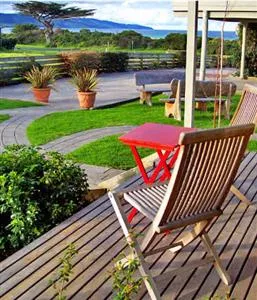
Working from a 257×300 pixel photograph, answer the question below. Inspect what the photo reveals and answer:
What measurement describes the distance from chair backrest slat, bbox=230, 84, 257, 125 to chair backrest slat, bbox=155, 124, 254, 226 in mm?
1937

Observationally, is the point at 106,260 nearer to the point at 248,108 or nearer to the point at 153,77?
the point at 248,108

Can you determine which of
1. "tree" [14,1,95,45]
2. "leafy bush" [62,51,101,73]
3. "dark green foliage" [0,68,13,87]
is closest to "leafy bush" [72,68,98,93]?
"dark green foliage" [0,68,13,87]

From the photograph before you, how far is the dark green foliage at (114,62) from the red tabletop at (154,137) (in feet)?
55.2

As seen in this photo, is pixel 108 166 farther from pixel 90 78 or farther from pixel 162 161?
pixel 90 78

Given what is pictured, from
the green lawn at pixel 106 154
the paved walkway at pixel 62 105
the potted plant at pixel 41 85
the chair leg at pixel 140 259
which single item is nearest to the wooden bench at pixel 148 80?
the paved walkway at pixel 62 105

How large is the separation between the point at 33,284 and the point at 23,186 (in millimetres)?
1093

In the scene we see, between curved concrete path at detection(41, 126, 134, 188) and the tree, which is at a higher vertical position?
the tree

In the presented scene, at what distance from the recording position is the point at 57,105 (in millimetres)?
11195

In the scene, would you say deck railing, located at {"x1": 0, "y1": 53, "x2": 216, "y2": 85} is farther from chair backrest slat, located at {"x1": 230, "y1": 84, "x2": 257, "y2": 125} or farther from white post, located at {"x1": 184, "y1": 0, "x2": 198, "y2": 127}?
chair backrest slat, located at {"x1": 230, "y1": 84, "x2": 257, "y2": 125}

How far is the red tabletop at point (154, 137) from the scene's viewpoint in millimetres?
3559

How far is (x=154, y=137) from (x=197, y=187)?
52.9 inches

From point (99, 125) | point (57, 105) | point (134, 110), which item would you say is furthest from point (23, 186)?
point (57, 105)

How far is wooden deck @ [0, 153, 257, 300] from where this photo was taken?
258 centimetres

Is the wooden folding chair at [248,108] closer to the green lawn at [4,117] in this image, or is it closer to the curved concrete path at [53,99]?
the curved concrete path at [53,99]
